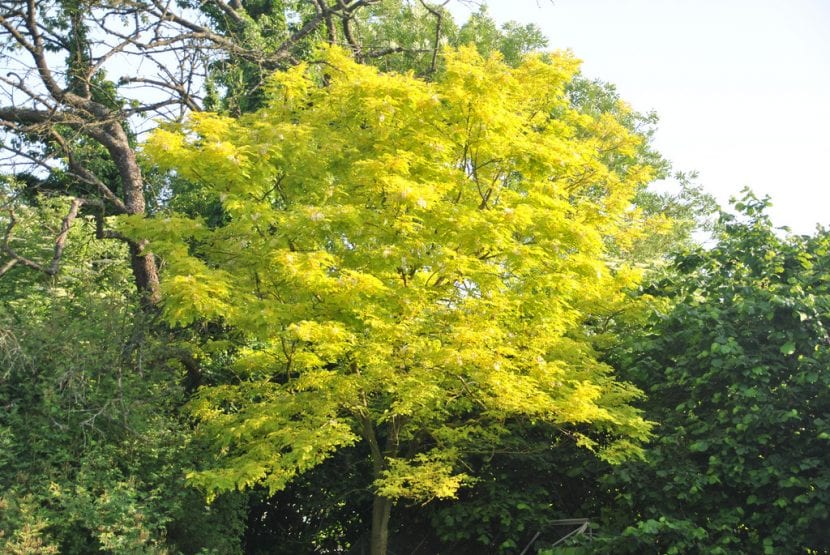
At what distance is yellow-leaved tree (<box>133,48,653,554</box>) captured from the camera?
354 inches

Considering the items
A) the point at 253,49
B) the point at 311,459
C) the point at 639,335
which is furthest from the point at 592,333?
the point at 253,49

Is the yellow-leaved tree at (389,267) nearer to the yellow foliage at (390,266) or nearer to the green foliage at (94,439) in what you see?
the yellow foliage at (390,266)

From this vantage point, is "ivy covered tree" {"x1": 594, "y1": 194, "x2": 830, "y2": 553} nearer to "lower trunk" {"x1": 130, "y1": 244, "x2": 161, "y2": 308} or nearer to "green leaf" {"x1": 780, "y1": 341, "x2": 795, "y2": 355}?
"green leaf" {"x1": 780, "y1": 341, "x2": 795, "y2": 355}

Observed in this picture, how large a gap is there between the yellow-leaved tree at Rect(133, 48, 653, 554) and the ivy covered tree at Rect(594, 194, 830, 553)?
65cm

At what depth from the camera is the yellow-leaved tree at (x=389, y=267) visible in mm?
8992

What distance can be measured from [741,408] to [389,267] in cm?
437

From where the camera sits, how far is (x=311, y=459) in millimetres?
9117

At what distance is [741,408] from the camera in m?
9.54

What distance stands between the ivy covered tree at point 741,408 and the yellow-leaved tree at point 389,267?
0.65m

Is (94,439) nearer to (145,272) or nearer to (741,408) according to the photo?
(145,272)

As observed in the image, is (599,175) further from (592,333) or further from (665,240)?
(665,240)

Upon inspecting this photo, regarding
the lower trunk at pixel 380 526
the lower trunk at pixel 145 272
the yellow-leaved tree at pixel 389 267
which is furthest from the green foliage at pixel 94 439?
the lower trunk at pixel 380 526

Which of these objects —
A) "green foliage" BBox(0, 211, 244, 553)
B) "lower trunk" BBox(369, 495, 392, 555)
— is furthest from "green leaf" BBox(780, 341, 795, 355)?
"green foliage" BBox(0, 211, 244, 553)

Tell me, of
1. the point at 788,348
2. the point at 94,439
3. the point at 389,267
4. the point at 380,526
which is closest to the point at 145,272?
the point at 94,439
